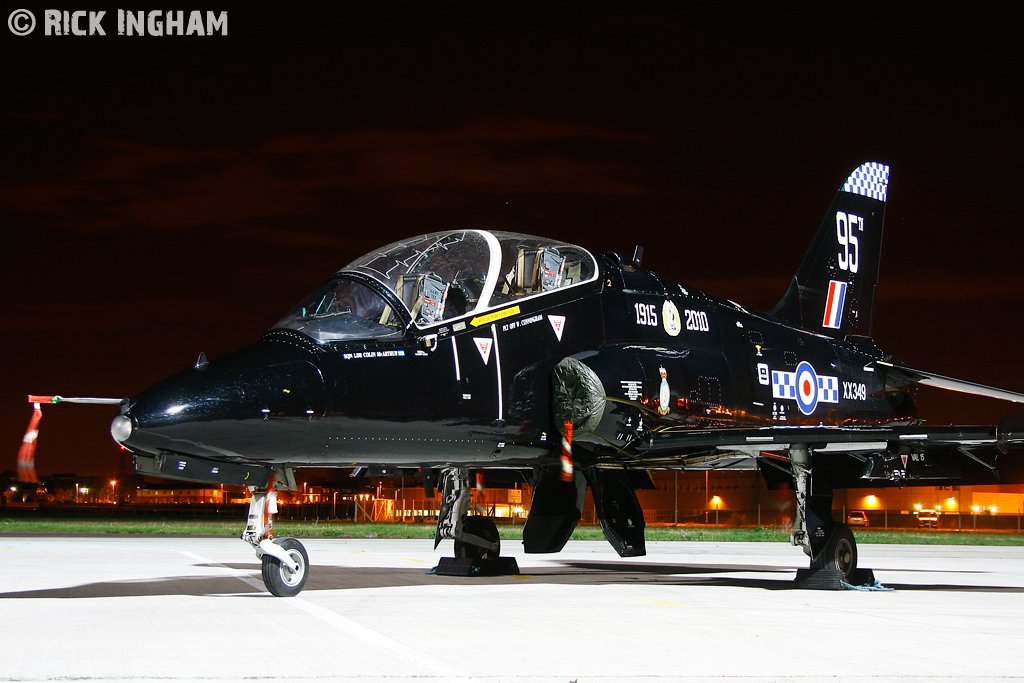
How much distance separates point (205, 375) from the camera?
8328 mm

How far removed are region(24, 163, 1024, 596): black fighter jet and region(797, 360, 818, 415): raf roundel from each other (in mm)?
27

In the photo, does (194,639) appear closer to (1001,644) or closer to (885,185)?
(1001,644)

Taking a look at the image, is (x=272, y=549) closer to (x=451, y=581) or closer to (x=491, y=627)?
(x=491, y=627)

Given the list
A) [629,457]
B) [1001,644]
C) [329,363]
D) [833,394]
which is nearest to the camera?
[1001,644]

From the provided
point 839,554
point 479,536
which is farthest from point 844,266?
point 479,536

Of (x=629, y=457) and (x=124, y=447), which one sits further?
(x=629, y=457)

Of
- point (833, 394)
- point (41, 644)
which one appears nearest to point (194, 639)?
point (41, 644)

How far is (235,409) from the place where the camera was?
8.20 metres

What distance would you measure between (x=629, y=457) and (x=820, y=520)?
227cm

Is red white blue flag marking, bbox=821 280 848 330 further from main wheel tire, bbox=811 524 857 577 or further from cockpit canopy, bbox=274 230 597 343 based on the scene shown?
cockpit canopy, bbox=274 230 597 343

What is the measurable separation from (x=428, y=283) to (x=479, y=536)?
4.40m

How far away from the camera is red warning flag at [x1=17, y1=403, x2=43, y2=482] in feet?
26.8

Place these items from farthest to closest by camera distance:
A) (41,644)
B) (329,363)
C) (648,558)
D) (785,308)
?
(648,558) → (785,308) → (329,363) → (41,644)

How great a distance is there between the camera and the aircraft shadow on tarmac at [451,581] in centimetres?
1045
